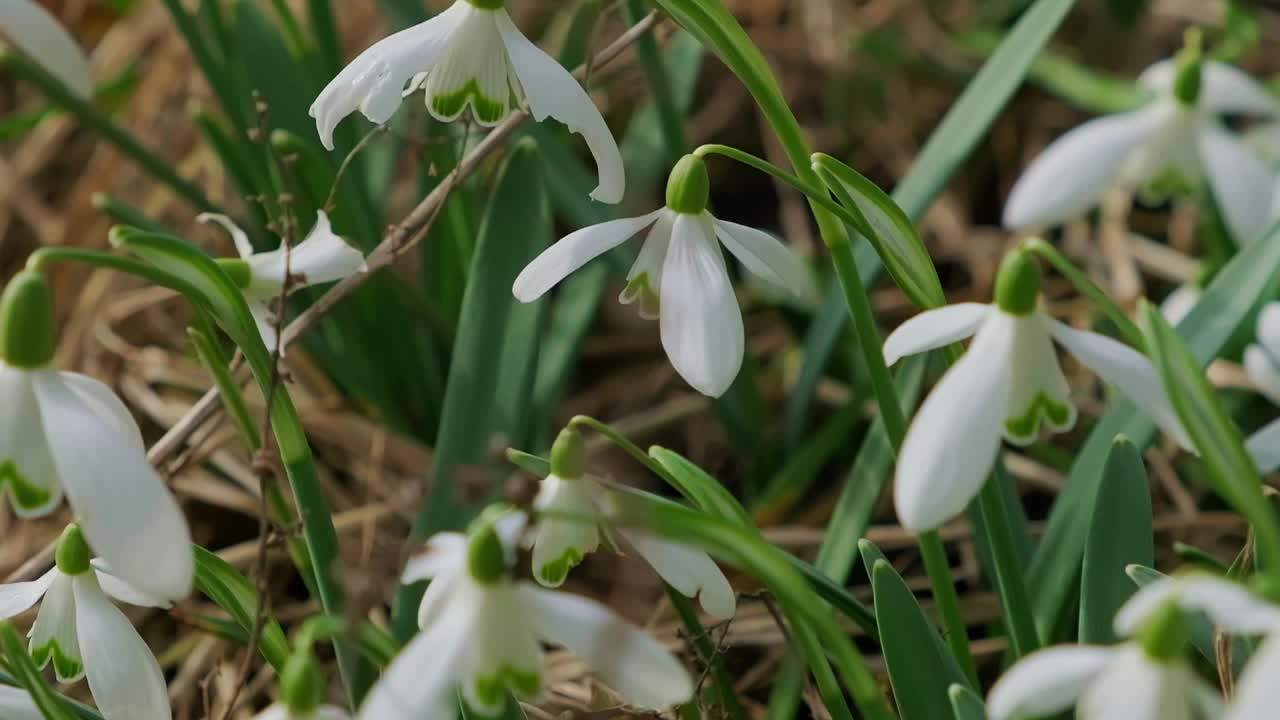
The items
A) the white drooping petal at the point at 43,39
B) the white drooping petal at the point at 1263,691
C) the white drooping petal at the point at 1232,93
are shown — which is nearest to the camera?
the white drooping petal at the point at 1263,691

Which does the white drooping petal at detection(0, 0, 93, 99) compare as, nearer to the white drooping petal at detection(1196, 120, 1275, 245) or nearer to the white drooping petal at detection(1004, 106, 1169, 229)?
the white drooping petal at detection(1004, 106, 1169, 229)

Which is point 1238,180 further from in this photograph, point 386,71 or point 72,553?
point 72,553

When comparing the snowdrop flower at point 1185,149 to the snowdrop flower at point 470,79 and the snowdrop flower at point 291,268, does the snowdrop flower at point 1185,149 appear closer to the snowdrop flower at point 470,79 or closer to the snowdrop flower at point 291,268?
the snowdrop flower at point 470,79

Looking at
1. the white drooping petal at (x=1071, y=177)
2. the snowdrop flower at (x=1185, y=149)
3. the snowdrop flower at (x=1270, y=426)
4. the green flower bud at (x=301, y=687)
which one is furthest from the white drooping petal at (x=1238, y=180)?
the green flower bud at (x=301, y=687)

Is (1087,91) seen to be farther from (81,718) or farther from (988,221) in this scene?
(81,718)

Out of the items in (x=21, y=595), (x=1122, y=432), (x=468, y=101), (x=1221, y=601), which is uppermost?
(x=468, y=101)

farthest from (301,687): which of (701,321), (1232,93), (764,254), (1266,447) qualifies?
(1232,93)

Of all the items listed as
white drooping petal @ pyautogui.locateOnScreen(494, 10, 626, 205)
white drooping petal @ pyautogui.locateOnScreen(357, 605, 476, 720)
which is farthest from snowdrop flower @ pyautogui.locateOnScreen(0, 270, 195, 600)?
white drooping petal @ pyautogui.locateOnScreen(494, 10, 626, 205)
